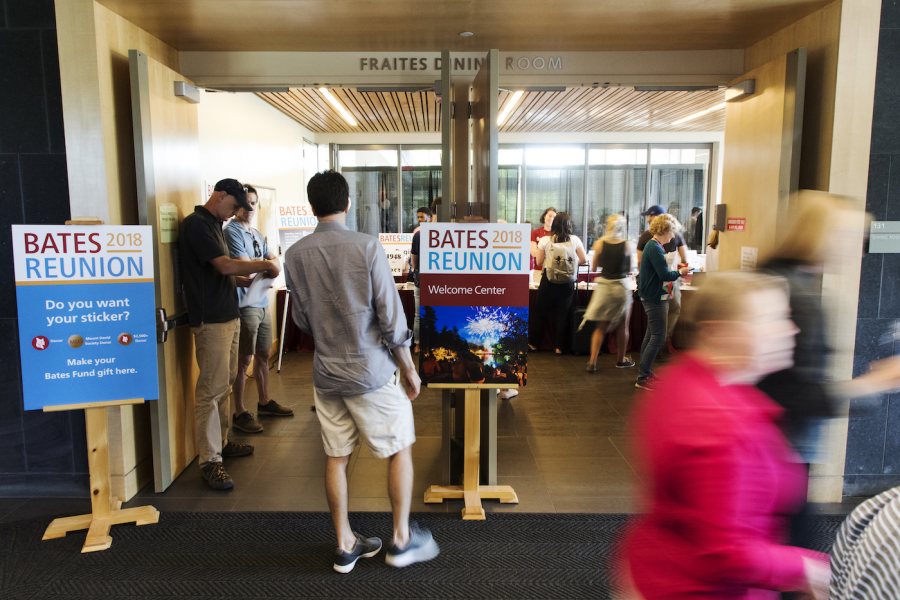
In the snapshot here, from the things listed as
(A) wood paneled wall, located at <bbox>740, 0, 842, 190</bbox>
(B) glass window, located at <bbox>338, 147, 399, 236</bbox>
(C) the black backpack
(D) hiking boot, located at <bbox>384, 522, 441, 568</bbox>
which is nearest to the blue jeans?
(C) the black backpack

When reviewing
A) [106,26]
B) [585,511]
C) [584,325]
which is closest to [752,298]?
[585,511]

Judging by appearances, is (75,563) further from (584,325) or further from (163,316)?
(584,325)

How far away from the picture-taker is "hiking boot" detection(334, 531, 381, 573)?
2.62 m

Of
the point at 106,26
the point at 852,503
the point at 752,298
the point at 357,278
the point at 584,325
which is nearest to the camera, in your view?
the point at 752,298

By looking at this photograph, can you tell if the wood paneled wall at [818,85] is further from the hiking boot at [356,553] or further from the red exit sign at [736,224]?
the hiking boot at [356,553]

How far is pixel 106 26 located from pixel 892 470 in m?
4.93

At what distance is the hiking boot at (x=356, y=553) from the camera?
103 inches

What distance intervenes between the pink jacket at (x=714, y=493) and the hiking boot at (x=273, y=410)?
393cm

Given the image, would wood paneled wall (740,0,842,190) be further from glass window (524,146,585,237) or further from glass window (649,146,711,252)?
glass window (649,146,711,252)

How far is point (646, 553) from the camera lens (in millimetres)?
1161

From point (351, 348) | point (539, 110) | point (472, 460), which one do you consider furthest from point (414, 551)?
point (539, 110)

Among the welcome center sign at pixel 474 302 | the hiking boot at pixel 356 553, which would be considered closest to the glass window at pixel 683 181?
the welcome center sign at pixel 474 302

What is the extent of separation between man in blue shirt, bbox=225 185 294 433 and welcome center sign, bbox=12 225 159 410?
3.63 feet

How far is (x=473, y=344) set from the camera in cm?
310
